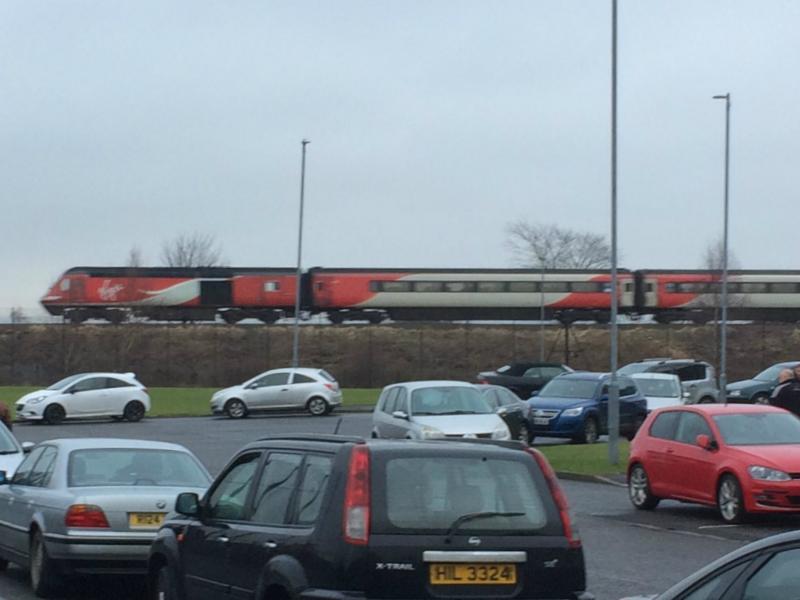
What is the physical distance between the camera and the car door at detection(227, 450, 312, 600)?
8.06 m

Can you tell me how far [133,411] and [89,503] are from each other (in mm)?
32195

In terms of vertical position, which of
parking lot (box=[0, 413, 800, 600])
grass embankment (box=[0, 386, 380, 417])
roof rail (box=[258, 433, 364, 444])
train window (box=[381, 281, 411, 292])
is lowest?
grass embankment (box=[0, 386, 380, 417])

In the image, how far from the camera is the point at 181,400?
5612 cm

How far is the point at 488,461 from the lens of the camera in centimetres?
812

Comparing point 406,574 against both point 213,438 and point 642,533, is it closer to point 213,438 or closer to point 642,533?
point 642,533

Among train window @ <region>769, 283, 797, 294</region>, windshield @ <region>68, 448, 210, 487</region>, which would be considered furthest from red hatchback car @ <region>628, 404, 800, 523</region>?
train window @ <region>769, 283, 797, 294</region>

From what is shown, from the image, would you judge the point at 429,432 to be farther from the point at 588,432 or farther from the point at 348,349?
the point at 348,349

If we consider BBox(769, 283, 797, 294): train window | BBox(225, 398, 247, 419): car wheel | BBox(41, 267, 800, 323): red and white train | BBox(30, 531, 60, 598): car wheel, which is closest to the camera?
BBox(30, 531, 60, 598): car wheel

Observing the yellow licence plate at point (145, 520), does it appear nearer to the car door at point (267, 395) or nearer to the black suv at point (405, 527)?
the black suv at point (405, 527)

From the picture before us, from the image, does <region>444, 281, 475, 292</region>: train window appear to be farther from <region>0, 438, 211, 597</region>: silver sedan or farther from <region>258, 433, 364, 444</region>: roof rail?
<region>258, 433, 364, 444</region>: roof rail

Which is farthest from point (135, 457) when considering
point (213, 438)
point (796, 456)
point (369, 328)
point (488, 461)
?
point (369, 328)

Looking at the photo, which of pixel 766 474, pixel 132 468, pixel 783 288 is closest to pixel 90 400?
pixel 766 474

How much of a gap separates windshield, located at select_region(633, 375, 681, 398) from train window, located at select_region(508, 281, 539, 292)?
4002 centimetres

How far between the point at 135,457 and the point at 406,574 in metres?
6.08
